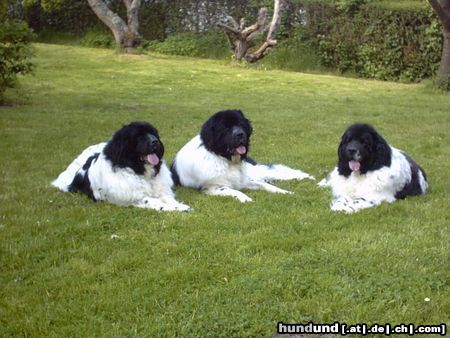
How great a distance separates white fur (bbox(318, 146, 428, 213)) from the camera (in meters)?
7.16

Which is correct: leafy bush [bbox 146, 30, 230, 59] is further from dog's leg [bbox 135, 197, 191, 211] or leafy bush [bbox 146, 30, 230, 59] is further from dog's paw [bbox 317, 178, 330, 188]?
dog's leg [bbox 135, 197, 191, 211]

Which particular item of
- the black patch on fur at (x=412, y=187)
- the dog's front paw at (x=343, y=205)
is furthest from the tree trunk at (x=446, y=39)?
the dog's front paw at (x=343, y=205)

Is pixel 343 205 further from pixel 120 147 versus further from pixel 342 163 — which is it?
pixel 120 147

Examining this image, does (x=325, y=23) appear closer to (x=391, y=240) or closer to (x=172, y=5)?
(x=172, y=5)

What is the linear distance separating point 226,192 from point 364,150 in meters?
1.83

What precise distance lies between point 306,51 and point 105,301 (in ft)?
71.6

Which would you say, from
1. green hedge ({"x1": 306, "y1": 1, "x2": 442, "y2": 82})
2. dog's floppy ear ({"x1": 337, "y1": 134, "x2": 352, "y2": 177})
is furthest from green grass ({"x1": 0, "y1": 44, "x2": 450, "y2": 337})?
green hedge ({"x1": 306, "y1": 1, "x2": 442, "y2": 82})

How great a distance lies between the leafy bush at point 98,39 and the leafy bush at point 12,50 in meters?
13.5

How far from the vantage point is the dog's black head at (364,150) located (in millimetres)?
7141

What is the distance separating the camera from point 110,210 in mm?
7055

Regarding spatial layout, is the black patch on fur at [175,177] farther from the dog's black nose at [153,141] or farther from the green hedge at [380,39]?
the green hedge at [380,39]

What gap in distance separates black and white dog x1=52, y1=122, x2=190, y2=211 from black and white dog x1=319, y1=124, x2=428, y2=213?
78.6 inches

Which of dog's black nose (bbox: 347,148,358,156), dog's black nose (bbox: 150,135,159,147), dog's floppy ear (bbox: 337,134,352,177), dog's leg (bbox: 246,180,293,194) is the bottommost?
dog's leg (bbox: 246,180,293,194)

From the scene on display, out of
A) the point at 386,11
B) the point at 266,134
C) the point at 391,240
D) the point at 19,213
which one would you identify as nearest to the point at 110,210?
the point at 19,213
